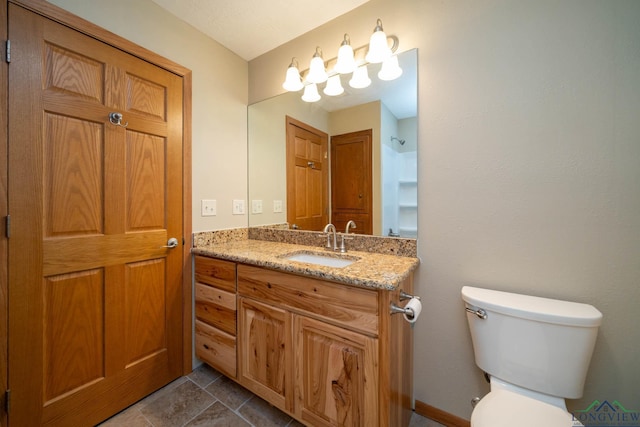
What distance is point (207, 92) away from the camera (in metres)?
1.75

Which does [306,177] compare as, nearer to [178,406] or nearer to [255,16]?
[255,16]

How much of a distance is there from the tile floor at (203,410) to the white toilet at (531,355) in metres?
0.56

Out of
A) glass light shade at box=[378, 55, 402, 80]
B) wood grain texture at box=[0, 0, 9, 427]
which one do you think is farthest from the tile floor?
glass light shade at box=[378, 55, 402, 80]

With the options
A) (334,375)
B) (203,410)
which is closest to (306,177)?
(334,375)

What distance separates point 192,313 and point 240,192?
37.0 inches

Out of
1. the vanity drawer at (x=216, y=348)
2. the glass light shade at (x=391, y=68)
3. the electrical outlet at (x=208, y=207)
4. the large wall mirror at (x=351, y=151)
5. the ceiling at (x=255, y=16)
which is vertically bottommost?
the vanity drawer at (x=216, y=348)

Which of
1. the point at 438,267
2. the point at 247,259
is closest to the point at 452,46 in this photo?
the point at 438,267

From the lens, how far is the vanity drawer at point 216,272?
1.43 metres

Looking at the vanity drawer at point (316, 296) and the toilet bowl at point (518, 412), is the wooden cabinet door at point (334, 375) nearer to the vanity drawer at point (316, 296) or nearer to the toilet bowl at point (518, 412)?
the vanity drawer at point (316, 296)

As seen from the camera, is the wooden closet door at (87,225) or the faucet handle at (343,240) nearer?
the wooden closet door at (87,225)

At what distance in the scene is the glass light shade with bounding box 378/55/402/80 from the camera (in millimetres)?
1348

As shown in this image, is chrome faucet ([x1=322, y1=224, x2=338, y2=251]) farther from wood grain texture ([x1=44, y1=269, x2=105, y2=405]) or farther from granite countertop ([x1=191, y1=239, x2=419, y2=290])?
wood grain texture ([x1=44, y1=269, x2=105, y2=405])

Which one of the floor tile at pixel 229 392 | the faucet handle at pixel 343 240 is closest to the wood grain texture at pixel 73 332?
the floor tile at pixel 229 392

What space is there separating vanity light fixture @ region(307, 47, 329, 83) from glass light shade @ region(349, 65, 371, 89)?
0.19 meters
